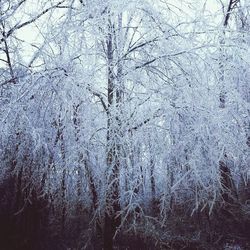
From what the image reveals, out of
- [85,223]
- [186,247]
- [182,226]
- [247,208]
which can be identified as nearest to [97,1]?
[85,223]

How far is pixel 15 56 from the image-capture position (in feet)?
22.6

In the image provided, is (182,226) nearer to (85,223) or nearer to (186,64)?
(85,223)

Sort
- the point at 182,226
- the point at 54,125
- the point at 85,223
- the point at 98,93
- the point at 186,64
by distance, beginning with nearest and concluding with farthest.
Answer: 1. the point at 186,64
2. the point at 98,93
3. the point at 54,125
4. the point at 85,223
5. the point at 182,226

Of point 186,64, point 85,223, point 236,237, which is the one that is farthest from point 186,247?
point 186,64

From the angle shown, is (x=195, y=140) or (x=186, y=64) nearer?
(x=195, y=140)

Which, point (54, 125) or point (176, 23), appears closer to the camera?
point (176, 23)

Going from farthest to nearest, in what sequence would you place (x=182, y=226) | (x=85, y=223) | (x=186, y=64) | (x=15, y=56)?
1. (x=182, y=226)
2. (x=85, y=223)
3. (x=15, y=56)
4. (x=186, y=64)

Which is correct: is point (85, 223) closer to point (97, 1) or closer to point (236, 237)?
point (236, 237)

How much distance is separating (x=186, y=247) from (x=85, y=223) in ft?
8.80

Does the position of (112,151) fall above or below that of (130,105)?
below

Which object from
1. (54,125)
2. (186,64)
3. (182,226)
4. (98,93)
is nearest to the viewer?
(186,64)

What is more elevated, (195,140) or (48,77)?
(48,77)

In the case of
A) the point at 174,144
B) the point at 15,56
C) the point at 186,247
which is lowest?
the point at 186,247

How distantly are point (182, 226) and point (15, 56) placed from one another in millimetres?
6922
